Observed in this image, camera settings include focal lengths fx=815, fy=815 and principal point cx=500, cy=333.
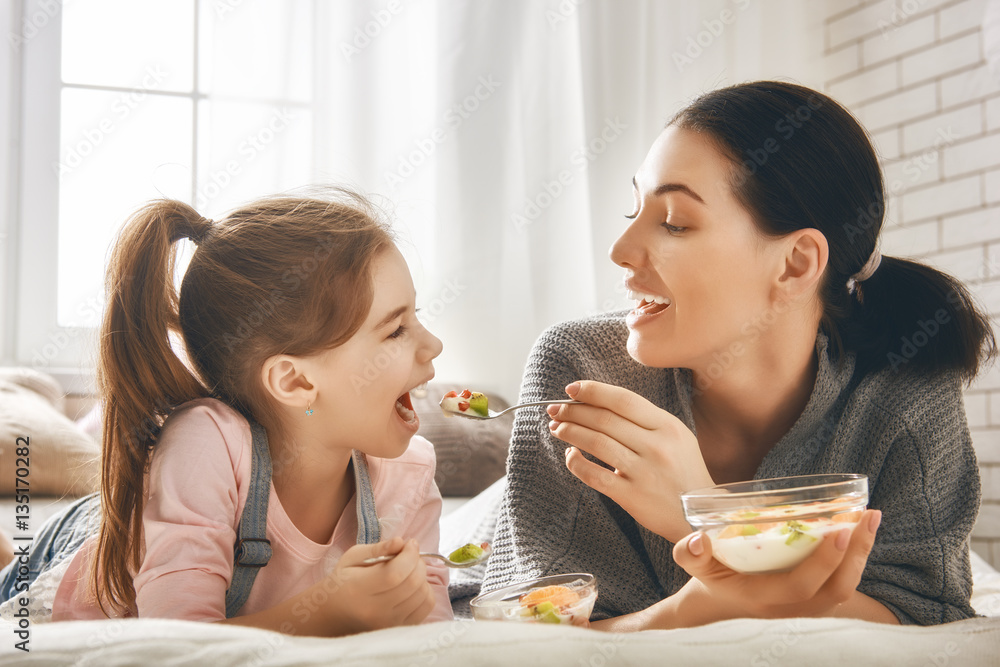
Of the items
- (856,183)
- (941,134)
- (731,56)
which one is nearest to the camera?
(856,183)

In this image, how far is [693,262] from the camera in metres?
1.22

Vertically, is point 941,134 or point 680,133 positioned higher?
point 941,134

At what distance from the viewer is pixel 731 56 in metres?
3.27

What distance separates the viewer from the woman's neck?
132 cm

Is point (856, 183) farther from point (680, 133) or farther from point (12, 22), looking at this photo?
point (12, 22)

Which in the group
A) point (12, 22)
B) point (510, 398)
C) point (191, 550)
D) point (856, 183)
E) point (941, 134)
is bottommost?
point (510, 398)

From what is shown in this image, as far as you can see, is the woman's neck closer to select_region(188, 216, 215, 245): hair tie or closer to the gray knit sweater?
the gray knit sweater

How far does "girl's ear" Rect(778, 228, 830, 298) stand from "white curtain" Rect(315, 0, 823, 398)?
5.62 feet

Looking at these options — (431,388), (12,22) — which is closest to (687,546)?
(431,388)

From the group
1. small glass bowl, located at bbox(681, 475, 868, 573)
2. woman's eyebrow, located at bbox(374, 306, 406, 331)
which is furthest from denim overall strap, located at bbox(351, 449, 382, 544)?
small glass bowl, located at bbox(681, 475, 868, 573)

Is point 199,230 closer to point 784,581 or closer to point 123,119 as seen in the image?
point 784,581

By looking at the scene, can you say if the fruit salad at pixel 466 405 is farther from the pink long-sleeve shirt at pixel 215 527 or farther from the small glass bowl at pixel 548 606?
the small glass bowl at pixel 548 606

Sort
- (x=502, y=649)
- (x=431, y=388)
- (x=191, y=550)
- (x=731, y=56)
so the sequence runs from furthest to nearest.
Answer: (x=731, y=56) → (x=431, y=388) → (x=191, y=550) → (x=502, y=649)

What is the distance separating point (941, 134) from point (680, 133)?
2.00 m
